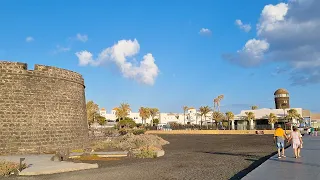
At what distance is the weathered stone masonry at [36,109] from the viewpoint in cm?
1941

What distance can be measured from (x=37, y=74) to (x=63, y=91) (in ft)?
7.29

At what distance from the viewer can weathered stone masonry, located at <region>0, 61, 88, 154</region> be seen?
19.4m

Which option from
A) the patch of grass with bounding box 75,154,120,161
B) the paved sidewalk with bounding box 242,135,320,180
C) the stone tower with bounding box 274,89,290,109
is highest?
the stone tower with bounding box 274,89,290,109

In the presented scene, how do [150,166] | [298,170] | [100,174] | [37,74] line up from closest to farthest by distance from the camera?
1. [298,170]
2. [100,174]
3. [150,166]
4. [37,74]

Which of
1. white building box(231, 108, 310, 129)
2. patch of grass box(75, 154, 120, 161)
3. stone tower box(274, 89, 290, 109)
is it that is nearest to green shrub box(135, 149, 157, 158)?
patch of grass box(75, 154, 120, 161)

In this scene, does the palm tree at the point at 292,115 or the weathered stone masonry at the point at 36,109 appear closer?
the weathered stone masonry at the point at 36,109

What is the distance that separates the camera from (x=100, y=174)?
12.4m

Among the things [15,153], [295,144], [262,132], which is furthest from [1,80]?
[262,132]

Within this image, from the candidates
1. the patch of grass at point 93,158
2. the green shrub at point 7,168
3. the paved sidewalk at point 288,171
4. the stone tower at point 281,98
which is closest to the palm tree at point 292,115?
the stone tower at point 281,98

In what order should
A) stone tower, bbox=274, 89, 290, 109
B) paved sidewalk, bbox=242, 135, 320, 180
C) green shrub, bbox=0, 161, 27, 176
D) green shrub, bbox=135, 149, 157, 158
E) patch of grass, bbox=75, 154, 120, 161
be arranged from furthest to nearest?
stone tower, bbox=274, 89, 290, 109, green shrub, bbox=135, 149, 157, 158, patch of grass, bbox=75, 154, 120, 161, green shrub, bbox=0, 161, 27, 176, paved sidewalk, bbox=242, 135, 320, 180

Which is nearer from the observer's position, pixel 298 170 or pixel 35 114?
pixel 298 170

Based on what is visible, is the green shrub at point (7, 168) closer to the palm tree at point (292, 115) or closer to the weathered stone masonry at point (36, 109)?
the weathered stone masonry at point (36, 109)

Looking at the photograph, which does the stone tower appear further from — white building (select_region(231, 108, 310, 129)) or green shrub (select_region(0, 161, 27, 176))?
green shrub (select_region(0, 161, 27, 176))

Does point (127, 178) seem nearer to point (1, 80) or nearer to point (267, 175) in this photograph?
point (267, 175)
